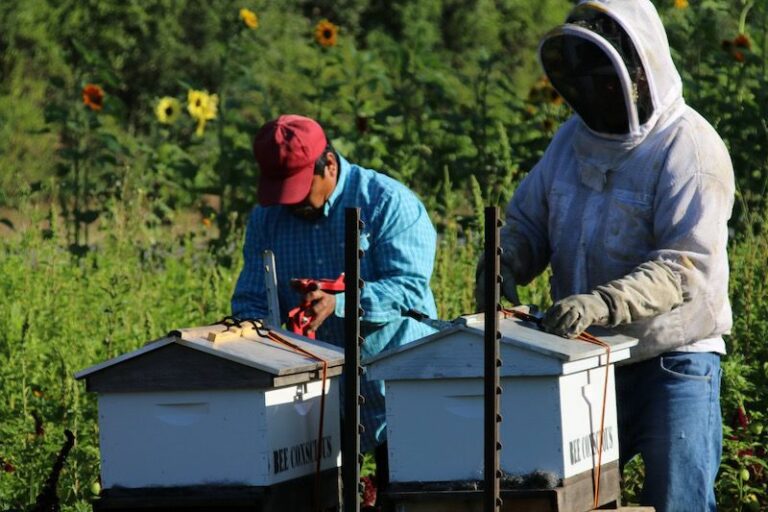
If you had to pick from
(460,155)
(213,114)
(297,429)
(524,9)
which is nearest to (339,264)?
(297,429)

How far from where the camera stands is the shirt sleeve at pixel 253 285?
497 centimetres

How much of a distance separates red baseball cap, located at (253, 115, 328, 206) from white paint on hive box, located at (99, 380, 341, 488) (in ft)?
3.67

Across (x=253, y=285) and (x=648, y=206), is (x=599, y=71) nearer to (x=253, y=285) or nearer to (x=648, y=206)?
(x=648, y=206)

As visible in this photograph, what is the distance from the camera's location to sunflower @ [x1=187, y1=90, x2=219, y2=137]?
957 centimetres

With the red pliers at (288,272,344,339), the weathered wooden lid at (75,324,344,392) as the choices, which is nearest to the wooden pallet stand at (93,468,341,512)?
the weathered wooden lid at (75,324,344,392)

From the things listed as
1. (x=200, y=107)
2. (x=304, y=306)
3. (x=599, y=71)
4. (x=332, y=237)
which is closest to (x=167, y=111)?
(x=200, y=107)

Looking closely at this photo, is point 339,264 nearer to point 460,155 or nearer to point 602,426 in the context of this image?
point 602,426

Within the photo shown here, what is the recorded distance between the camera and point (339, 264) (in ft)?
16.2

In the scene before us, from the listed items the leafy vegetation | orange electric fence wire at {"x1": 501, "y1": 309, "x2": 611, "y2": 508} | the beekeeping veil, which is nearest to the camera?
orange electric fence wire at {"x1": 501, "y1": 309, "x2": 611, "y2": 508}

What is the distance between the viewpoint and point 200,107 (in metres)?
9.62

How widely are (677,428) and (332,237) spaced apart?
1366mm

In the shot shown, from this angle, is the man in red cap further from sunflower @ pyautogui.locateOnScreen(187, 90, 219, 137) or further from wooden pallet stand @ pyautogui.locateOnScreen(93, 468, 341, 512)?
sunflower @ pyautogui.locateOnScreen(187, 90, 219, 137)

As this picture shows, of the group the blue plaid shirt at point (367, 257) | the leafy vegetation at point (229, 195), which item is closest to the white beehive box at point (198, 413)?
the blue plaid shirt at point (367, 257)

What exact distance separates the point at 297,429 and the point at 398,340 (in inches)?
44.5
